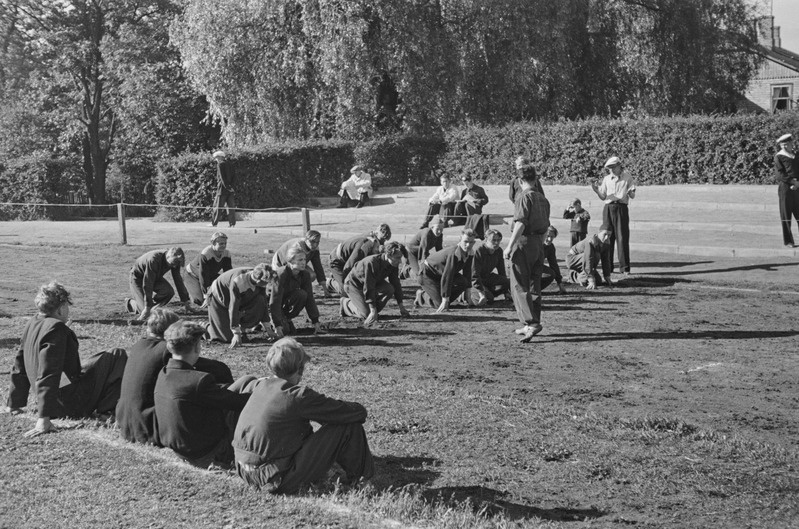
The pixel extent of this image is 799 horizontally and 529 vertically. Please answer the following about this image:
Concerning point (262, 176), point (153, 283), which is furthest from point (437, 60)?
point (153, 283)

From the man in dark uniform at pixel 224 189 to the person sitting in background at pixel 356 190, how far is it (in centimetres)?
337

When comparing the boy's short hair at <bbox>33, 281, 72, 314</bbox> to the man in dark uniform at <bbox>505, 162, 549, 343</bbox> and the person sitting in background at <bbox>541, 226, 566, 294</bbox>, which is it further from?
the person sitting in background at <bbox>541, 226, 566, 294</bbox>

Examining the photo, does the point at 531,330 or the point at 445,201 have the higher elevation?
the point at 445,201

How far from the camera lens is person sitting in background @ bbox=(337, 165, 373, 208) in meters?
28.0

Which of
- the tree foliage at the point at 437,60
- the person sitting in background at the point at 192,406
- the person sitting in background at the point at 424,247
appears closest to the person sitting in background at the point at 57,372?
the person sitting in background at the point at 192,406

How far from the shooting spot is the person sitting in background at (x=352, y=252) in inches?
572

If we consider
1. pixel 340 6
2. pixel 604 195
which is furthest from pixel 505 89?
pixel 604 195

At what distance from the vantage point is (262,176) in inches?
1133

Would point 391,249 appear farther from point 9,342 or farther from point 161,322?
point 161,322

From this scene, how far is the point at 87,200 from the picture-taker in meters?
37.6

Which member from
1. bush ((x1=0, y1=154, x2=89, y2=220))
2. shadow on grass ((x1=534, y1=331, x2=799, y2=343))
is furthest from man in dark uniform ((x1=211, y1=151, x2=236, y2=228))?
shadow on grass ((x1=534, y1=331, x2=799, y2=343))

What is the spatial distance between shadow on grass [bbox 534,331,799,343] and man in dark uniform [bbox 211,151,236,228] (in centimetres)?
1431

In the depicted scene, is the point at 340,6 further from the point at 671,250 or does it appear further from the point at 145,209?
the point at 671,250

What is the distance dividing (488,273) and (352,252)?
6.82 feet
